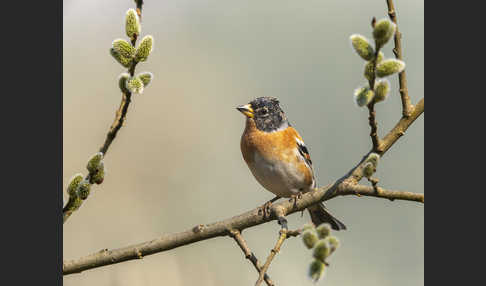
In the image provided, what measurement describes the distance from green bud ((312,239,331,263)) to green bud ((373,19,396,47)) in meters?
0.82

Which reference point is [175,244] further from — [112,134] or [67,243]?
[67,243]

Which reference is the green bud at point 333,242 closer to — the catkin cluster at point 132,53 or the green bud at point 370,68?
the green bud at point 370,68

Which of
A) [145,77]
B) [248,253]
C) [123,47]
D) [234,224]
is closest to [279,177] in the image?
[234,224]

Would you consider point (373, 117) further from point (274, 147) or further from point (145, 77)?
point (274, 147)

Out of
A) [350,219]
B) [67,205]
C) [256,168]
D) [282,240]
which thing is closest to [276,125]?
[256,168]

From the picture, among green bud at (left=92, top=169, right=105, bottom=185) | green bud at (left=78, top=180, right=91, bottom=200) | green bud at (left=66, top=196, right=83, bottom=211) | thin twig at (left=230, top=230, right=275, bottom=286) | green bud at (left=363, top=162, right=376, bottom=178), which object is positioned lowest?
thin twig at (left=230, top=230, right=275, bottom=286)

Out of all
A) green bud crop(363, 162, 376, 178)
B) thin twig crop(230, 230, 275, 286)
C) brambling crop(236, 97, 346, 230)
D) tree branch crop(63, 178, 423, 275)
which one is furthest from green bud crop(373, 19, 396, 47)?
brambling crop(236, 97, 346, 230)

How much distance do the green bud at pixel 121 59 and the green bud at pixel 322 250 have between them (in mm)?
1167

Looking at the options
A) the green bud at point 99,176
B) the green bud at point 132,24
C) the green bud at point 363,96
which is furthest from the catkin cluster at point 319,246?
the green bud at point 132,24

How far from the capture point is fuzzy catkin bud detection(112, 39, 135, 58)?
8.18ft

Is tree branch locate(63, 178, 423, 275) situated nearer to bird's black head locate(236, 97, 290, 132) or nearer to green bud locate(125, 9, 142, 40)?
green bud locate(125, 9, 142, 40)

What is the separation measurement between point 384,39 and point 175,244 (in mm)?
1667

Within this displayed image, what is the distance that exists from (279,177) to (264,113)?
2.47 feet

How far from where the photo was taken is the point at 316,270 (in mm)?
2184
